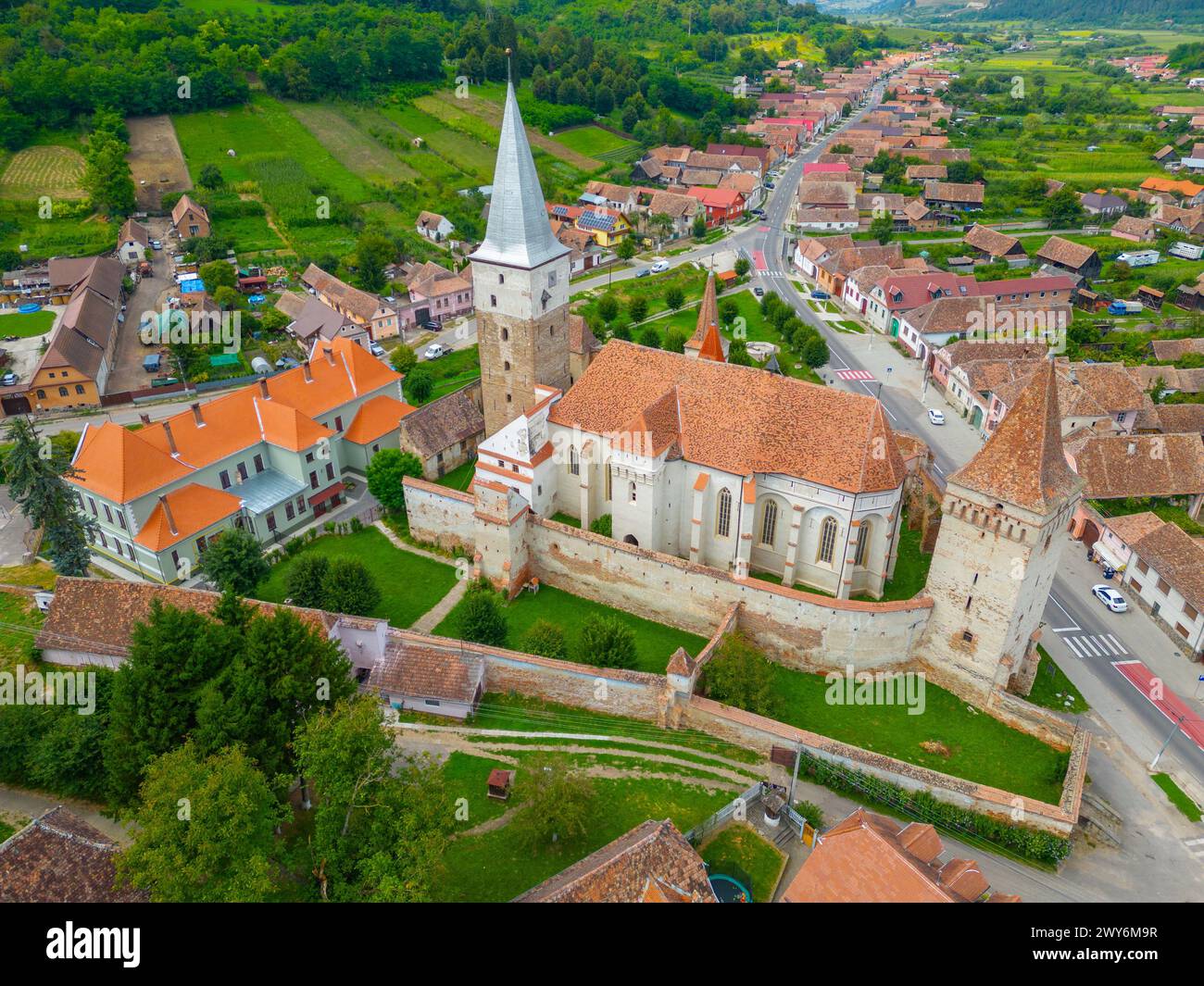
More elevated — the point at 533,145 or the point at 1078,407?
the point at 533,145

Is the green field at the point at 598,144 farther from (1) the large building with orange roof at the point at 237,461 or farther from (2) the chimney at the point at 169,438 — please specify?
(2) the chimney at the point at 169,438

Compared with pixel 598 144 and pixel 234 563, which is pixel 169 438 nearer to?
pixel 234 563

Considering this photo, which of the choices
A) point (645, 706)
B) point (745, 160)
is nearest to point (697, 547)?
point (645, 706)

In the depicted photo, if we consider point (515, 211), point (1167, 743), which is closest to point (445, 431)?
point (515, 211)

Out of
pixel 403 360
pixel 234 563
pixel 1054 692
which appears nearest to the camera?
pixel 1054 692

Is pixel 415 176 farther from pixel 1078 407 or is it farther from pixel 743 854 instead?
pixel 743 854

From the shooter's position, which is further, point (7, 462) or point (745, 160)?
point (745, 160)
